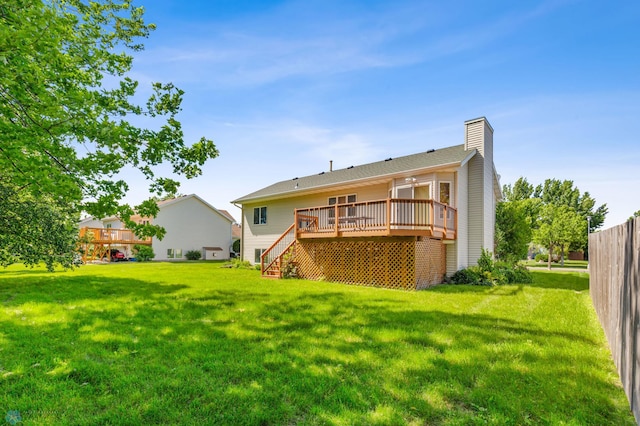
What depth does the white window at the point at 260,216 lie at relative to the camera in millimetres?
19688

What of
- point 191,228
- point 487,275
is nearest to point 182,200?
point 191,228

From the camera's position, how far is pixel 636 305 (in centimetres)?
298

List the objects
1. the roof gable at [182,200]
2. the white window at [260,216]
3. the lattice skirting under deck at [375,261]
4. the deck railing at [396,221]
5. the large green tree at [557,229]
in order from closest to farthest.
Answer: the deck railing at [396,221] → the lattice skirting under deck at [375,261] → the white window at [260,216] → the large green tree at [557,229] → the roof gable at [182,200]

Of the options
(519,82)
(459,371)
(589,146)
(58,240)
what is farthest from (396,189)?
(58,240)

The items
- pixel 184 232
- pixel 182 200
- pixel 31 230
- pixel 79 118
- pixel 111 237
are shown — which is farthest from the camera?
pixel 184 232

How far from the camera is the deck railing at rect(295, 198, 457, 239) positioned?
35.3 ft

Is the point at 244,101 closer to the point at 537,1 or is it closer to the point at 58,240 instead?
the point at 58,240

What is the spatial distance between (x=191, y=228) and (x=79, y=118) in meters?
27.9

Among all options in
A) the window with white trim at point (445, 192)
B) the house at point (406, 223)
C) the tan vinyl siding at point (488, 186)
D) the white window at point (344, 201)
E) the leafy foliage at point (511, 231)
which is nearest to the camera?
the house at point (406, 223)

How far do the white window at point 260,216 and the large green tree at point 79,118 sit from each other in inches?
454

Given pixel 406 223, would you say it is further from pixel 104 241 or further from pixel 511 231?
pixel 104 241

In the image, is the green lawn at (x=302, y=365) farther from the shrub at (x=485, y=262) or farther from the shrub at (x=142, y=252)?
the shrub at (x=142, y=252)

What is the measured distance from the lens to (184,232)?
31.6 meters

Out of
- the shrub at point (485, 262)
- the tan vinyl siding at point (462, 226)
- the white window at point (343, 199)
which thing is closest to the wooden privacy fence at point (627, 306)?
the tan vinyl siding at point (462, 226)
